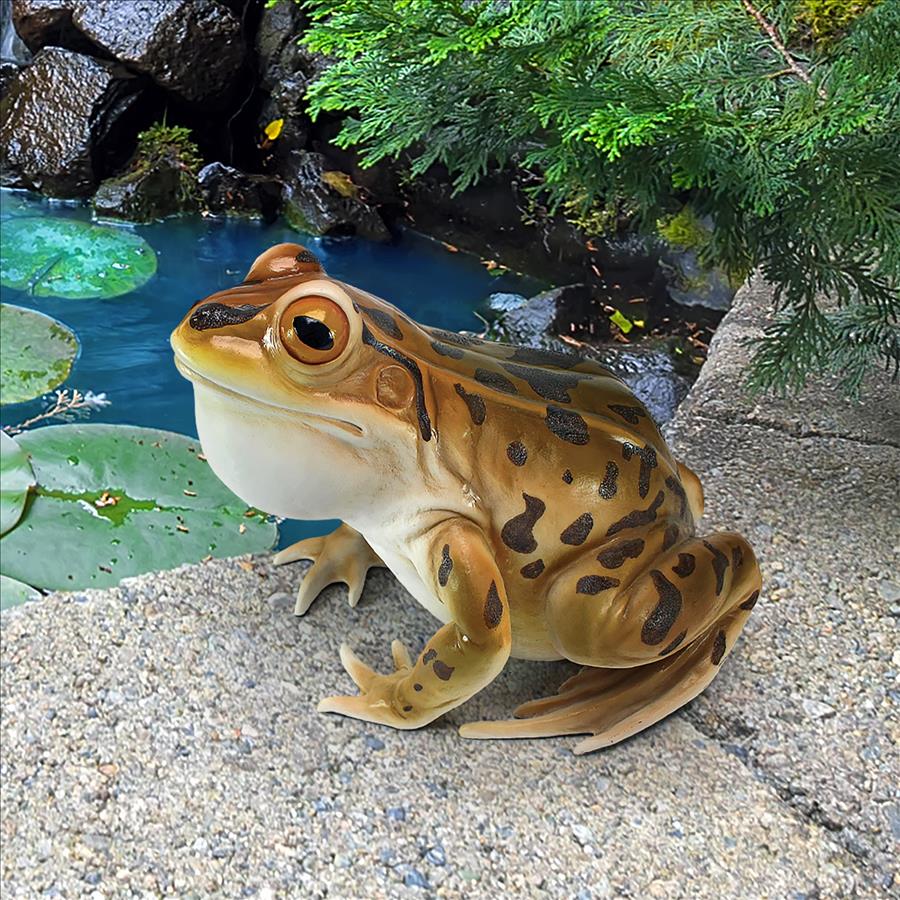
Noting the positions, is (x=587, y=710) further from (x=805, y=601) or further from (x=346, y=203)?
(x=346, y=203)

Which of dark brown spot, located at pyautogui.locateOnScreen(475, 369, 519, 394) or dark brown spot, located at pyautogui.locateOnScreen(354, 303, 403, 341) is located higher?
dark brown spot, located at pyautogui.locateOnScreen(354, 303, 403, 341)

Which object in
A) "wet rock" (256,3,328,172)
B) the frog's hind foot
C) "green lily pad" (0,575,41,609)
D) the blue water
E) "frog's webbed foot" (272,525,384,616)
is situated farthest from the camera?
"wet rock" (256,3,328,172)

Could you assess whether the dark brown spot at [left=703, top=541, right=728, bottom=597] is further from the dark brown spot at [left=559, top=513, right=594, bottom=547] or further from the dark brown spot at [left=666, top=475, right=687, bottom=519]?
the dark brown spot at [left=559, top=513, right=594, bottom=547]

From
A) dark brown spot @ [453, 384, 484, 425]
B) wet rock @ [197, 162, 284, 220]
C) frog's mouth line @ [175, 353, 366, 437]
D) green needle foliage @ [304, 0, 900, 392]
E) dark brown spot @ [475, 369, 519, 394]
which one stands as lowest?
wet rock @ [197, 162, 284, 220]

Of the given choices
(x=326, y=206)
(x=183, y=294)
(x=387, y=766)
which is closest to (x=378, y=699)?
(x=387, y=766)

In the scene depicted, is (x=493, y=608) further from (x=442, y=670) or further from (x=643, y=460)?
(x=643, y=460)

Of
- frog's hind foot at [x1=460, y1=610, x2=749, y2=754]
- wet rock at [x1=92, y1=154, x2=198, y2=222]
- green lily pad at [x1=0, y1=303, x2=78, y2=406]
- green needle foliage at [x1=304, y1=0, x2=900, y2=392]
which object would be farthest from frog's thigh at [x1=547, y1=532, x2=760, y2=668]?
wet rock at [x1=92, y1=154, x2=198, y2=222]

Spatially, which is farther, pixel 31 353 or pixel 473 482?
pixel 31 353
